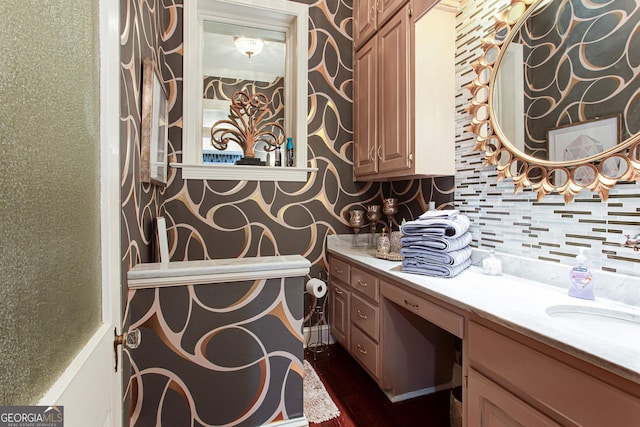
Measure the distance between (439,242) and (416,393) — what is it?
0.98 m

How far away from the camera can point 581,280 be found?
46.5 inches

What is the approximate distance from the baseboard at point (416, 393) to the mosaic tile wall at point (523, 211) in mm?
910

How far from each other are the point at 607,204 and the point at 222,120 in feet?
7.73

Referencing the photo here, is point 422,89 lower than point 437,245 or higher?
higher

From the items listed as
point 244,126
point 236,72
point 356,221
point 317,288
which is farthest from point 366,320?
point 236,72

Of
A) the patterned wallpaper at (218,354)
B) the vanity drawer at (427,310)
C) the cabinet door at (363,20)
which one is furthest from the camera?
the cabinet door at (363,20)

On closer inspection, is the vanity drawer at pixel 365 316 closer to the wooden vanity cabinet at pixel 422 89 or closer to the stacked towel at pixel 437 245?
the stacked towel at pixel 437 245

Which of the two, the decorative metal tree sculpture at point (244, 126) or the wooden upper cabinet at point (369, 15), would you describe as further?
the decorative metal tree sculpture at point (244, 126)

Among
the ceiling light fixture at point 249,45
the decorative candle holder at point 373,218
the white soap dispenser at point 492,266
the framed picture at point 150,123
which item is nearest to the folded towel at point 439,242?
the white soap dispenser at point 492,266

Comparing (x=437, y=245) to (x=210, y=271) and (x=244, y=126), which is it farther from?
(x=244, y=126)

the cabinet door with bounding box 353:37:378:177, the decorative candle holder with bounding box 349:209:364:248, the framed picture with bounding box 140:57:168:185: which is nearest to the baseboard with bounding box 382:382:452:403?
the decorative candle holder with bounding box 349:209:364:248

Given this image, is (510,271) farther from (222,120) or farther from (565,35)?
(222,120)

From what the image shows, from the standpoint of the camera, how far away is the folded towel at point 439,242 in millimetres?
1510

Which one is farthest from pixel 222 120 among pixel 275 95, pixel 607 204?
pixel 607 204
